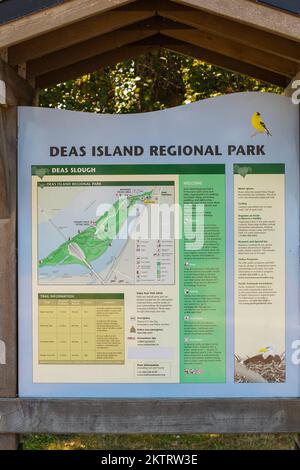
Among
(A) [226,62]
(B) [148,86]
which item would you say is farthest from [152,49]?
(B) [148,86]

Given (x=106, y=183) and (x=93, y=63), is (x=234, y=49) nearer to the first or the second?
(x=93, y=63)

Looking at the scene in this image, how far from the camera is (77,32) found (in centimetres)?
372

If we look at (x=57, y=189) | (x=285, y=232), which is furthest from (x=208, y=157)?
(x=57, y=189)

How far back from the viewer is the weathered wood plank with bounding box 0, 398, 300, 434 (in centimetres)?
357

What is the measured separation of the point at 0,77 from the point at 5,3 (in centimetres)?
48

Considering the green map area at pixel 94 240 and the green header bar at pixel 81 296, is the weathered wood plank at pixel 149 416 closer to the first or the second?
the green header bar at pixel 81 296

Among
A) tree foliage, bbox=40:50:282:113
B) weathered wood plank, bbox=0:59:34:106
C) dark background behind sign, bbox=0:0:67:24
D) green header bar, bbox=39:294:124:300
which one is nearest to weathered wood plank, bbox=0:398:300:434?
green header bar, bbox=39:294:124:300

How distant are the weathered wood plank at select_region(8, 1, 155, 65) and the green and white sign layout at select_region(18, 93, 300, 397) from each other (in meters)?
0.61

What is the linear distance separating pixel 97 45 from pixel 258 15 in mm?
1516

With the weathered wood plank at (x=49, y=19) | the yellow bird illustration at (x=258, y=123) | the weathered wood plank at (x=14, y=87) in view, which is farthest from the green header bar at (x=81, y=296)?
the weathered wood plank at (x=49, y=19)

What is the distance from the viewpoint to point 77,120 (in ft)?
12.1

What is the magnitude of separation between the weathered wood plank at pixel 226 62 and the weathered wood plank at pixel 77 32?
78 centimetres

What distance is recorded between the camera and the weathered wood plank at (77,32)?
12.0 feet

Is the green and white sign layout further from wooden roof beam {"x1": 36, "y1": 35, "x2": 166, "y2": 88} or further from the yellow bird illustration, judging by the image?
wooden roof beam {"x1": 36, "y1": 35, "x2": 166, "y2": 88}
